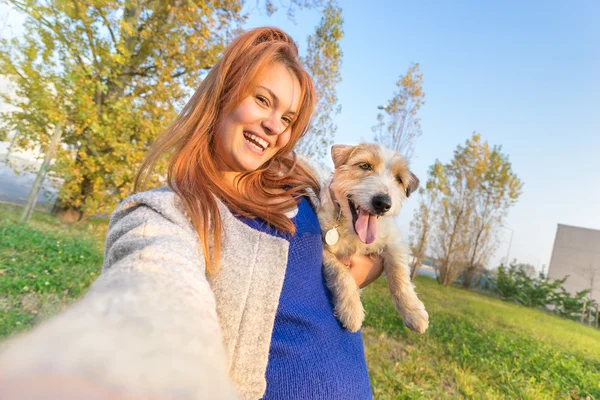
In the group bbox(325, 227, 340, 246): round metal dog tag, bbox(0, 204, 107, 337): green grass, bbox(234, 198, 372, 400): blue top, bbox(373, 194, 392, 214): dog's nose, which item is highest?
bbox(373, 194, 392, 214): dog's nose

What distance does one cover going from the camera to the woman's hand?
2.58m

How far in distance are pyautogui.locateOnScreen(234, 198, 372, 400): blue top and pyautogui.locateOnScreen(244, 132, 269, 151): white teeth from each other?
44 centimetres

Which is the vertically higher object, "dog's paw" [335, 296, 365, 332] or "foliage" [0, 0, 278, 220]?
"foliage" [0, 0, 278, 220]

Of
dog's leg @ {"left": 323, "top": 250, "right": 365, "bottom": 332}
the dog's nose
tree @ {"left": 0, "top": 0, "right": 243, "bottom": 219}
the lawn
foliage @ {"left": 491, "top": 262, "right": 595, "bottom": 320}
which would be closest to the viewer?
dog's leg @ {"left": 323, "top": 250, "right": 365, "bottom": 332}

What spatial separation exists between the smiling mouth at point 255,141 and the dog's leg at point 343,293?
0.88 metres

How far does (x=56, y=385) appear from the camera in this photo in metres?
0.41

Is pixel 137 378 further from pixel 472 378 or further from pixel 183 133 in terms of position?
pixel 472 378

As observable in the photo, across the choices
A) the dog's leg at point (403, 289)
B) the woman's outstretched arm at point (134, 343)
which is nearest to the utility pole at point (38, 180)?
the dog's leg at point (403, 289)

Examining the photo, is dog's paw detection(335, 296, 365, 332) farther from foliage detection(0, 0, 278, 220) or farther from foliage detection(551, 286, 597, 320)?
foliage detection(551, 286, 597, 320)

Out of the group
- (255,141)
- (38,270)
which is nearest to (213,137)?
(255,141)

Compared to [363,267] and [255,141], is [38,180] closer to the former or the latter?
[255,141]

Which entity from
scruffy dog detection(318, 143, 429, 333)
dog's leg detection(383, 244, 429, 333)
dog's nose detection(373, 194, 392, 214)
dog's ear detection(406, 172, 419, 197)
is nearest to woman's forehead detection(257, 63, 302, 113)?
scruffy dog detection(318, 143, 429, 333)

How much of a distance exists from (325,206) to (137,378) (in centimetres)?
217

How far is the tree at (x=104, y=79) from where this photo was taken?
7484 mm
